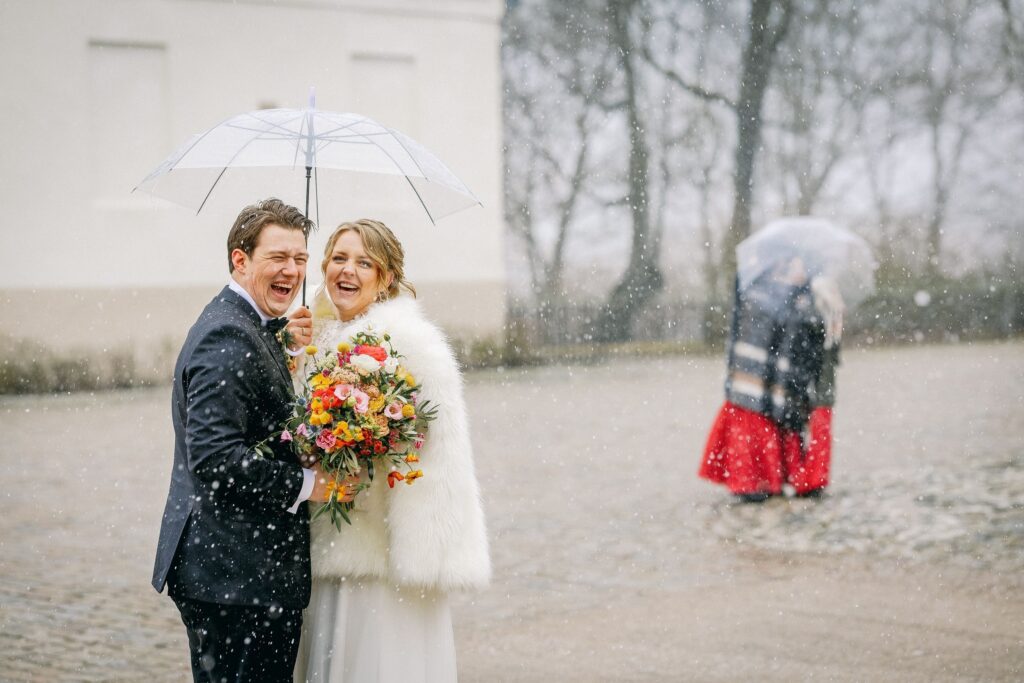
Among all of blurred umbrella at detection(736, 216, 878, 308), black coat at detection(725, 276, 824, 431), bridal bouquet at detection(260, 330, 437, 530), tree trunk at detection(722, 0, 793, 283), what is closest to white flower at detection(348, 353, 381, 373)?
bridal bouquet at detection(260, 330, 437, 530)

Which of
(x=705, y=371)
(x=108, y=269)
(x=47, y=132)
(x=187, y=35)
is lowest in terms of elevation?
(x=705, y=371)

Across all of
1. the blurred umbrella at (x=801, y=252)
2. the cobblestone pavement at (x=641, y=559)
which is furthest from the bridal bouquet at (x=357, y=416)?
the blurred umbrella at (x=801, y=252)

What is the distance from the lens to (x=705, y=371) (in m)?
21.1

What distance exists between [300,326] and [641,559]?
14.1 feet

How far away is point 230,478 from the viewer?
9.84 ft

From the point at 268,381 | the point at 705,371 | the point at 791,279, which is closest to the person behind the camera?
the point at 268,381

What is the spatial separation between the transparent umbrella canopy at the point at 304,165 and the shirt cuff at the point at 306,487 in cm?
86

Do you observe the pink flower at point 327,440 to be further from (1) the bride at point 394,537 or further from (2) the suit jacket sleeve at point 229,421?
(1) the bride at point 394,537

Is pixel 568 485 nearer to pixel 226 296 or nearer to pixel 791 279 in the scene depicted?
pixel 791 279

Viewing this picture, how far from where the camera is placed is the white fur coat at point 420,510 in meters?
3.33

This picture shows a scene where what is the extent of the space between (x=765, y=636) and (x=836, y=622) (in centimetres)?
46

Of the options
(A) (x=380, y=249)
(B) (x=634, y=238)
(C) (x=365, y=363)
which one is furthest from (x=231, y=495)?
(B) (x=634, y=238)

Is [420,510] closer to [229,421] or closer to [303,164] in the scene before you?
[229,421]

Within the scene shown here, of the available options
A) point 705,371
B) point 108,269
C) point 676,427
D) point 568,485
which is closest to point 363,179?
point 568,485
